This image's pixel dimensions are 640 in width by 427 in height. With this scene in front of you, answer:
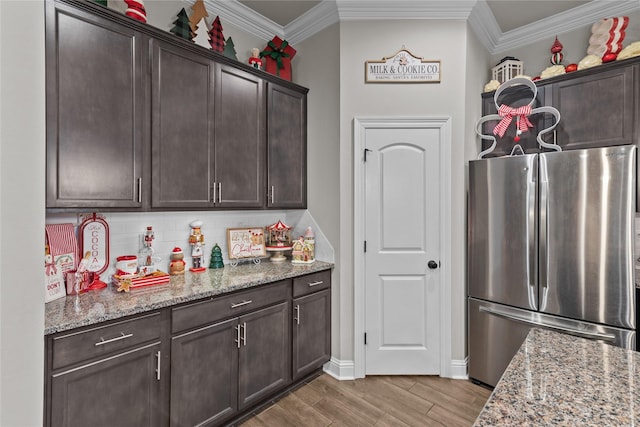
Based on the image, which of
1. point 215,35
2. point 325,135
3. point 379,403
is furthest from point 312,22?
point 379,403

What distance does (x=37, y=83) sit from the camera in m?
0.35

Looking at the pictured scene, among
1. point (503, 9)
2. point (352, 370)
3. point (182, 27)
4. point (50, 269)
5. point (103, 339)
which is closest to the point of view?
point (103, 339)

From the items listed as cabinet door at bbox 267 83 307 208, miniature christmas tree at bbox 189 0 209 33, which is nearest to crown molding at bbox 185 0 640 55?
miniature christmas tree at bbox 189 0 209 33

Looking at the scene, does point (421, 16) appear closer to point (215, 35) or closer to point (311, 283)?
point (215, 35)

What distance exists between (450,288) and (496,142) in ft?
4.52

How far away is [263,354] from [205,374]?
A: 438mm

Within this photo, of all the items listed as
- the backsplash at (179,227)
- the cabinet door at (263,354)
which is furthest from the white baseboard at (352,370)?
the backsplash at (179,227)

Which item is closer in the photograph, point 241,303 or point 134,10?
point 134,10

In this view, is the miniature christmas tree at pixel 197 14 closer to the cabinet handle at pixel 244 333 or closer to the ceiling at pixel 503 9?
the ceiling at pixel 503 9

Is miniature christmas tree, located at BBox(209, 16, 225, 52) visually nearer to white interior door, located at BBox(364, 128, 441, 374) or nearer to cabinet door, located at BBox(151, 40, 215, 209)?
cabinet door, located at BBox(151, 40, 215, 209)

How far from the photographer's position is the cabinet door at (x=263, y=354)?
6.81 feet

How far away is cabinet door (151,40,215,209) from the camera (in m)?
1.91

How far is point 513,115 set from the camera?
257 cm

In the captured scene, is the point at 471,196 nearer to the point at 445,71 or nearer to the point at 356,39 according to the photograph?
the point at 445,71
